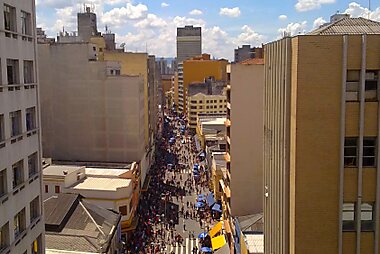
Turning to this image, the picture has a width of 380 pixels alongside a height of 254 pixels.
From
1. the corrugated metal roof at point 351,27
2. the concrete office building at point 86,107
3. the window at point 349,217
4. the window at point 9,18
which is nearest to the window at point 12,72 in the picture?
the window at point 9,18

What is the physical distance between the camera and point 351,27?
1917 centimetres

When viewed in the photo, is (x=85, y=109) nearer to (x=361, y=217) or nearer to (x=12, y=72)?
(x=12, y=72)

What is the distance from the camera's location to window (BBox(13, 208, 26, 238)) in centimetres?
1720

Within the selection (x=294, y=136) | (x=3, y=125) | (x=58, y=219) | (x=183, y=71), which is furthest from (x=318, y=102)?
(x=183, y=71)

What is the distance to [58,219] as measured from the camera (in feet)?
111

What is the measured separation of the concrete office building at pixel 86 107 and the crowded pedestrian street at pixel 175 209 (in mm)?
7148

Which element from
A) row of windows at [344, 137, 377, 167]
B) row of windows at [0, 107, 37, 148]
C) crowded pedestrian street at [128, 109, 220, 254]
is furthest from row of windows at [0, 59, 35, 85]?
crowded pedestrian street at [128, 109, 220, 254]

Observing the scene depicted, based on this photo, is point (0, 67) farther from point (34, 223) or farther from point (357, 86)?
point (357, 86)

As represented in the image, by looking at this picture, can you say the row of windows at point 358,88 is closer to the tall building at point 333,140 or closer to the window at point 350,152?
the tall building at point 333,140

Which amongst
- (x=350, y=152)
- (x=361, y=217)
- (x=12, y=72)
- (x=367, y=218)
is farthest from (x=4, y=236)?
(x=367, y=218)

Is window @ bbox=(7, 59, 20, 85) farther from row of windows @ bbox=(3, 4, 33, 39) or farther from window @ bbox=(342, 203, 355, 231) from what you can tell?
window @ bbox=(342, 203, 355, 231)

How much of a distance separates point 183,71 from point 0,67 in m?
146

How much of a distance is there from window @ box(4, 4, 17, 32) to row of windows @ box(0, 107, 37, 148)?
2958 mm

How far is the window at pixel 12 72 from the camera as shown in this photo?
54.5 feet
